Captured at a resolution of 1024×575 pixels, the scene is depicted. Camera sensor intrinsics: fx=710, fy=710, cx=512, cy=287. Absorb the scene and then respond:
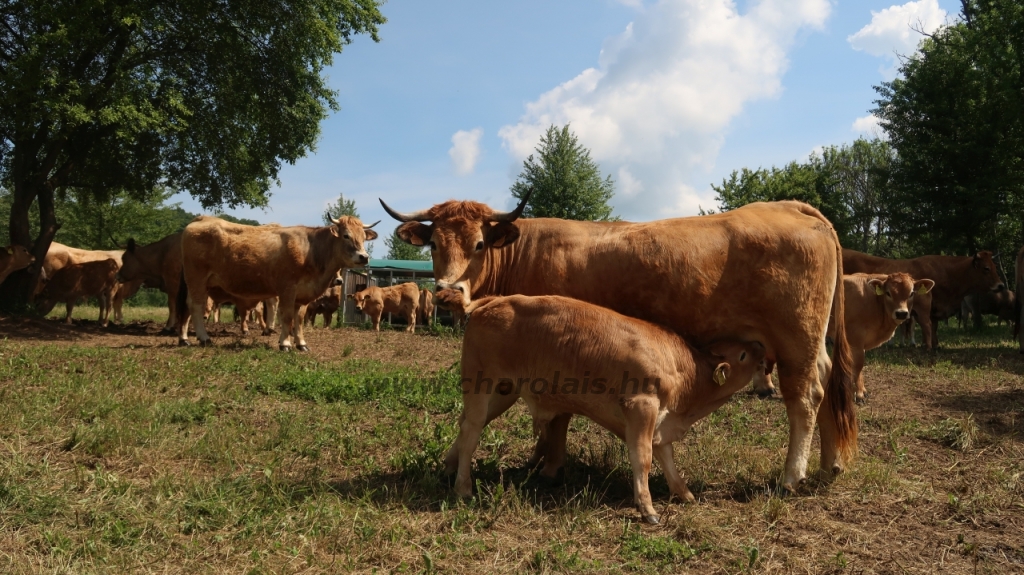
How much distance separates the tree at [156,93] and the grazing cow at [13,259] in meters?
0.60

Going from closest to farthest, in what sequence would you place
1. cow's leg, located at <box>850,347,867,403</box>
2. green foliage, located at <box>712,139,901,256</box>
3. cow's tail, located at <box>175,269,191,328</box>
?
cow's leg, located at <box>850,347,867,403</box> → cow's tail, located at <box>175,269,191,328</box> → green foliage, located at <box>712,139,901,256</box>

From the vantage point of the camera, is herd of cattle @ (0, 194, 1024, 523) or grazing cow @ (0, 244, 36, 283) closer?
herd of cattle @ (0, 194, 1024, 523)

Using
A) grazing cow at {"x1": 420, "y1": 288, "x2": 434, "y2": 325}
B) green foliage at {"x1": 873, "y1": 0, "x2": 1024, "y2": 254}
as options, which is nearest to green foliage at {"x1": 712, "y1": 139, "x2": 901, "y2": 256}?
green foliage at {"x1": 873, "y1": 0, "x2": 1024, "y2": 254}

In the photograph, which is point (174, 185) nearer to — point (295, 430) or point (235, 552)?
point (295, 430)

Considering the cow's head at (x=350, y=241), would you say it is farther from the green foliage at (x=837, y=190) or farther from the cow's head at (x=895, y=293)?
the green foliage at (x=837, y=190)

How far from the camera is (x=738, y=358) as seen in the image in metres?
6.14

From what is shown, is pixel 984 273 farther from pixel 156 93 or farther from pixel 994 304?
pixel 156 93

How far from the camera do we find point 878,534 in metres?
5.18

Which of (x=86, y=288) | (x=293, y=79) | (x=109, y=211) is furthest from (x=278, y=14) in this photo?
(x=109, y=211)

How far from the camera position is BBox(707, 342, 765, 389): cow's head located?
20.1 feet

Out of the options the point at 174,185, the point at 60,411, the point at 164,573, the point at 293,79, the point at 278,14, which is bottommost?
the point at 164,573

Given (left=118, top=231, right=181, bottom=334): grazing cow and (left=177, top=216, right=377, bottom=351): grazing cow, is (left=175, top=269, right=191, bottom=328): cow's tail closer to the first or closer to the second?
(left=177, top=216, right=377, bottom=351): grazing cow

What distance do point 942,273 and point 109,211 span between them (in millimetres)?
43955

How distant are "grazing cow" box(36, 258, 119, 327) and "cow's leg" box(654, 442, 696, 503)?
766 inches
